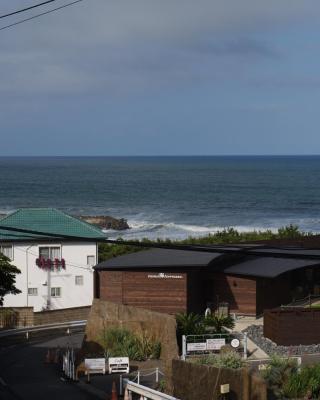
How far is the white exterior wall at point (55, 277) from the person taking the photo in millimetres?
48156

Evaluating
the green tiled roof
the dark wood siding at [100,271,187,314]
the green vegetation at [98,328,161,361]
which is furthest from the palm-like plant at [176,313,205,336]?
the green tiled roof

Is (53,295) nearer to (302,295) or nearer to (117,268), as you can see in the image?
(117,268)

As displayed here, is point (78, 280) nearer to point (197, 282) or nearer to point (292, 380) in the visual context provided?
point (197, 282)

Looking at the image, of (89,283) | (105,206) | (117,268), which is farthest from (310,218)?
(117,268)

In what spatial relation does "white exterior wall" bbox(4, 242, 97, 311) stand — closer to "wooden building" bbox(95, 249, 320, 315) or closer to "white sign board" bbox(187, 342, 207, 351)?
"wooden building" bbox(95, 249, 320, 315)

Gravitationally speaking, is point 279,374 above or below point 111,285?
below

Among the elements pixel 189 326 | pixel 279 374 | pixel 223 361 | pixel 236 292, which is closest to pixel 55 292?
pixel 236 292

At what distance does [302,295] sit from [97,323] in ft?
40.5

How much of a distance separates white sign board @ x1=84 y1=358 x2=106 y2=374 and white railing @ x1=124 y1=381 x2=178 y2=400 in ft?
15.6

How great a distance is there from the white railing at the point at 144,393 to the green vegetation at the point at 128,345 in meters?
7.08

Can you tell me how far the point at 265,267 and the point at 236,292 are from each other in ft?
6.34

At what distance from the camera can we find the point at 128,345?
32.5m

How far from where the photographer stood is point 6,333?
39219 mm

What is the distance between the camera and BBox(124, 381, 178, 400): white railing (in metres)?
20.9
